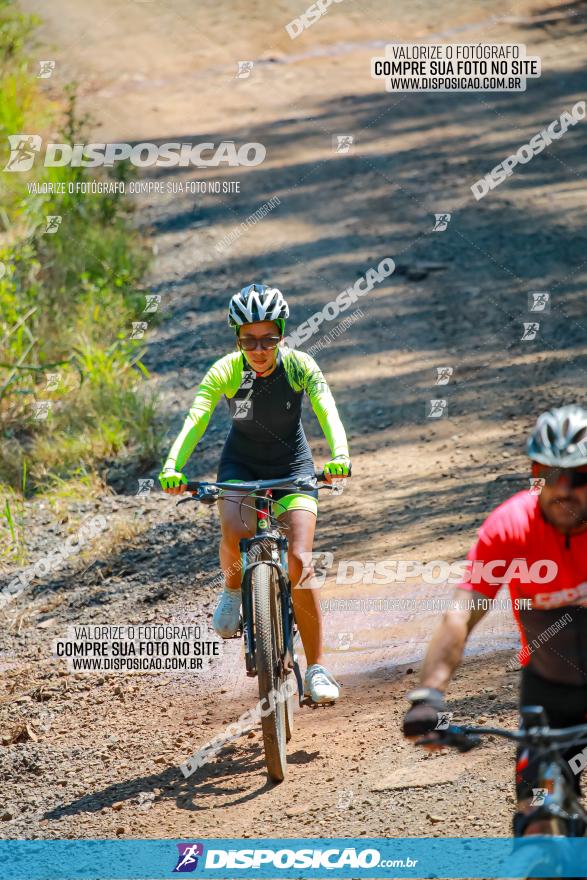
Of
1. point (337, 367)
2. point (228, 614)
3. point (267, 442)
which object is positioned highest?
Answer: point (337, 367)

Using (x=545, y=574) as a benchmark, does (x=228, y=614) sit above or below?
below

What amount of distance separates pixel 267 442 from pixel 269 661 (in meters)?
1.42

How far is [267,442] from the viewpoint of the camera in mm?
6605

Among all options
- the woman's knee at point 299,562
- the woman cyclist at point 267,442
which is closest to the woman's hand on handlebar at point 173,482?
the woman cyclist at point 267,442

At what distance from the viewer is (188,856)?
5.45 m

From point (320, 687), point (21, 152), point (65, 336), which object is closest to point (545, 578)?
point (320, 687)

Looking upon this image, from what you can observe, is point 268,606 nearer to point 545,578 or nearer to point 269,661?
point 269,661

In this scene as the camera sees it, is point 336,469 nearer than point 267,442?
Yes

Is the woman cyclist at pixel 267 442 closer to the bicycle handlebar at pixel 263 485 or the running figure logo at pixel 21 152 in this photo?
the bicycle handlebar at pixel 263 485

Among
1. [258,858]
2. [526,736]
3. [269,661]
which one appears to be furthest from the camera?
[269,661]

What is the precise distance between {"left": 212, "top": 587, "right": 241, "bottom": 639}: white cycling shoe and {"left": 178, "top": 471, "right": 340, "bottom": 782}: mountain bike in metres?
0.31

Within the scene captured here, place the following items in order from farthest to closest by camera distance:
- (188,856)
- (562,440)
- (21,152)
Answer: (21,152), (188,856), (562,440)

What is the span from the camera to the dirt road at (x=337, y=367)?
6.18 meters

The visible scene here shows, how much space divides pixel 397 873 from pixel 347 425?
6.53 meters
